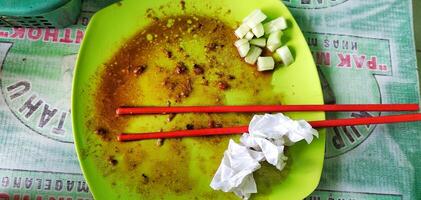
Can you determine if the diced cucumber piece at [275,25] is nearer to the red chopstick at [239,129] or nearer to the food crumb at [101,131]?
the red chopstick at [239,129]

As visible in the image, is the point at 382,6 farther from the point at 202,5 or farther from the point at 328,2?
the point at 202,5

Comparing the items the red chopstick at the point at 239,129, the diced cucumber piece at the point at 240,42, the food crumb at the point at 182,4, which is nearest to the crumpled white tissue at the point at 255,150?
the red chopstick at the point at 239,129

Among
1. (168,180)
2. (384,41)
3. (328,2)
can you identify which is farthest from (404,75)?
(168,180)

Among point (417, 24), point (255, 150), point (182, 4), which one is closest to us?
point (255, 150)

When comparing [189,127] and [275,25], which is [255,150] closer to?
[189,127]

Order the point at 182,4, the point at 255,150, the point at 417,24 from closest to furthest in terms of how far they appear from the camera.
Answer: the point at 255,150 → the point at 182,4 → the point at 417,24

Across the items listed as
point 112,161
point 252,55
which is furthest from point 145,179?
point 252,55

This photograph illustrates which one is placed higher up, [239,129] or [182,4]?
[182,4]
